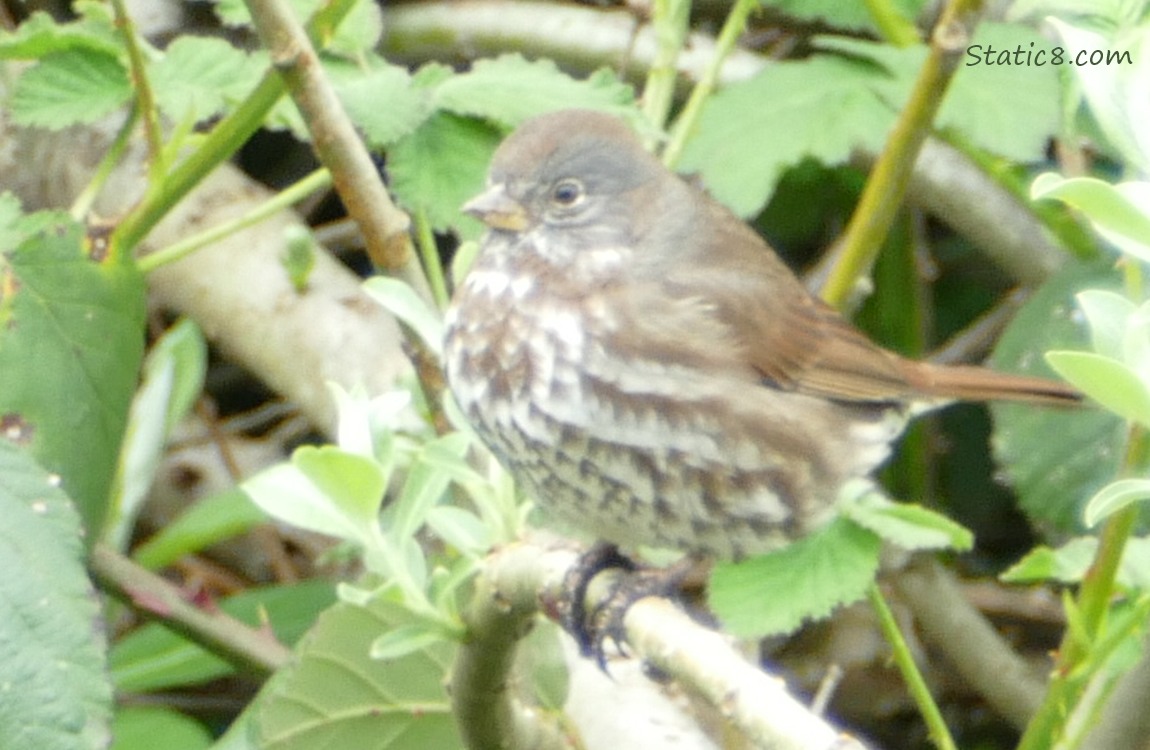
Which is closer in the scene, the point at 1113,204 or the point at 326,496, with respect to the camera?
the point at 1113,204

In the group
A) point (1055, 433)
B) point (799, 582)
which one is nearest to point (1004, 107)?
point (1055, 433)

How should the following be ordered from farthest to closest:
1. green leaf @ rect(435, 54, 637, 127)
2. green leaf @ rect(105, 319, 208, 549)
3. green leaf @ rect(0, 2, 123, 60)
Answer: green leaf @ rect(105, 319, 208, 549) < green leaf @ rect(435, 54, 637, 127) < green leaf @ rect(0, 2, 123, 60)

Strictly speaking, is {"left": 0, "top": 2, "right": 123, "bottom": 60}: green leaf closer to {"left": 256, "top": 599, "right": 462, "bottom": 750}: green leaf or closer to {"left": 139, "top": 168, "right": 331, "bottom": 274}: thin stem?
{"left": 139, "top": 168, "right": 331, "bottom": 274}: thin stem

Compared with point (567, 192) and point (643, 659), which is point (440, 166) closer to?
point (567, 192)

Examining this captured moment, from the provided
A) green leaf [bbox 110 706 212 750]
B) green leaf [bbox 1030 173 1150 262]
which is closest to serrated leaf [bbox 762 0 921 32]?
green leaf [bbox 110 706 212 750]

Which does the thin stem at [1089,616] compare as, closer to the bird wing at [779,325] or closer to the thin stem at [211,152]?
the bird wing at [779,325]

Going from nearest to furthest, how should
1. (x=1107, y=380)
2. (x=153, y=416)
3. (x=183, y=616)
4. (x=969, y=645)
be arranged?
(x=1107, y=380), (x=183, y=616), (x=153, y=416), (x=969, y=645)
